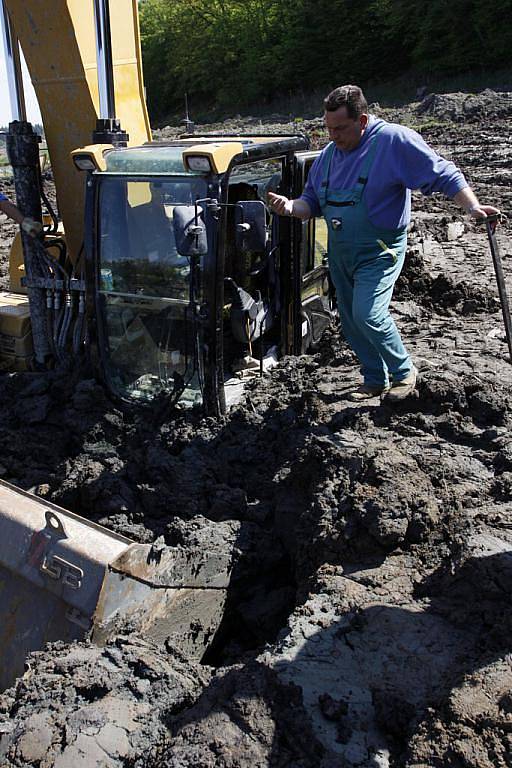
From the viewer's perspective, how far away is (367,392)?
4539mm

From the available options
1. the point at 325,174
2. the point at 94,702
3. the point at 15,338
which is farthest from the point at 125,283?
the point at 94,702

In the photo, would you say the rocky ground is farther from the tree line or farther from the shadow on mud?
the tree line

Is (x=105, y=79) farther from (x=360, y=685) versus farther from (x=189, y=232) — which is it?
(x=360, y=685)

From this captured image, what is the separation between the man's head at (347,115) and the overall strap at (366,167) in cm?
9

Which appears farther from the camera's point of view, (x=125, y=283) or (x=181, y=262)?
(x=125, y=283)

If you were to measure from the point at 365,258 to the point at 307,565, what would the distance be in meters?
1.77

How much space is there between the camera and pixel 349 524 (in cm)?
335

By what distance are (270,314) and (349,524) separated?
202 centimetres

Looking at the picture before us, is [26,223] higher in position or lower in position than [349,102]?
lower

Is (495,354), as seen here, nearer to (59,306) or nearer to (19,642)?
(59,306)

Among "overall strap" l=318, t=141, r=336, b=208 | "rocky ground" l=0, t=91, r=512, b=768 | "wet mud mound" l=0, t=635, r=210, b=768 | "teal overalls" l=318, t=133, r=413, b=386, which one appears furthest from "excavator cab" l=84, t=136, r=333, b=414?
"wet mud mound" l=0, t=635, r=210, b=768

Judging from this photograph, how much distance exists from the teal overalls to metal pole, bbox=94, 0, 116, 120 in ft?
4.70

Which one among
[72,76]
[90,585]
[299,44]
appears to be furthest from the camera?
[299,44]

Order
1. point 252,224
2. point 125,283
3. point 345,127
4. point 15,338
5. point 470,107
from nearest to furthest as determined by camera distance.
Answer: point 252,224 < point 345,127 < point 125,283 < point 15,338 < point 470,107
